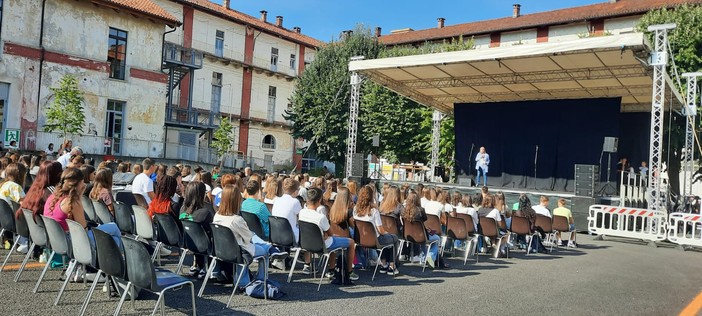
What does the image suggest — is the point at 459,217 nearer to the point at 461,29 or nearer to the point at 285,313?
the point at 285,313

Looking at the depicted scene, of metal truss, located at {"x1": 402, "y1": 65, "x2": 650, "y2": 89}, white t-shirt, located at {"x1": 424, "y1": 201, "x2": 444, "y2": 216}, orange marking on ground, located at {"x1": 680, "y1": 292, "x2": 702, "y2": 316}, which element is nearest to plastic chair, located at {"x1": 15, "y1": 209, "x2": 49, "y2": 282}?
white t-shirt, located at {"x1": 424, "y1": 201, "x2": 444, "y2": 216}

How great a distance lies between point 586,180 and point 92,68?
68.9 ft

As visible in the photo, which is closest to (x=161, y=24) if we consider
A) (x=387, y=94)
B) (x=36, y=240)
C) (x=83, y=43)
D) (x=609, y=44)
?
(x=83, y=43)

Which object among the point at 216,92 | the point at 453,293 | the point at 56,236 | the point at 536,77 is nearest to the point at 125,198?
the point at 56,236

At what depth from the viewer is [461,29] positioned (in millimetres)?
40219

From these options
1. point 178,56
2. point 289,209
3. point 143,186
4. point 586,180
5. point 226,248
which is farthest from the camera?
point 178,56

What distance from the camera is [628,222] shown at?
14016 mm

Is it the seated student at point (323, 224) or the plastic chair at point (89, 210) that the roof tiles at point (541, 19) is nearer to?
the seated student at point (323, 224)

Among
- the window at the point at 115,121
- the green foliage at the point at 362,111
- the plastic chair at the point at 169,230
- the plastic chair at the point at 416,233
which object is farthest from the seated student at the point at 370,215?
the window at the point at 115,121

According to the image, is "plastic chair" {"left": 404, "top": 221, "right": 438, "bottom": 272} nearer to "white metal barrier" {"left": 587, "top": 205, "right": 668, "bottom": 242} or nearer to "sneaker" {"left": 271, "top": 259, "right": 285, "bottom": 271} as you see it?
"sneaker" {"left": 271, "top": 259, "right": 285, "bottom": 271}

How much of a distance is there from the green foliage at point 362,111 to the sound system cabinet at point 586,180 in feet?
41.4

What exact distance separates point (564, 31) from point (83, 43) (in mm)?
28644

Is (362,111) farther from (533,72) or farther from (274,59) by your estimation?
(274,59)

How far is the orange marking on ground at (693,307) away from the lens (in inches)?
237
